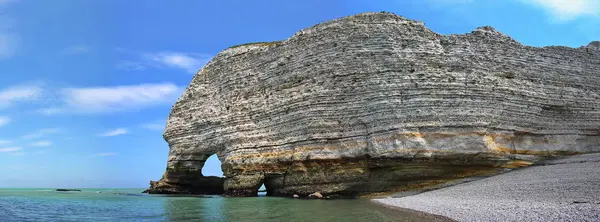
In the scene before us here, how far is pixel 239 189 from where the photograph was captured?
21078mm

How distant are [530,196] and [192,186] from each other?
2088cm

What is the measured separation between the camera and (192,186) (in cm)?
2762

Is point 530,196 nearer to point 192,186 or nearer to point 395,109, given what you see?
point 395,109

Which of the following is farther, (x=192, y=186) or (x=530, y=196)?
(x=192, y=186)

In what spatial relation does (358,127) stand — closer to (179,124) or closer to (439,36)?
(439,36)

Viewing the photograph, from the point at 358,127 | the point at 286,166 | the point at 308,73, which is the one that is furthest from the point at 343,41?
the point at 286,166

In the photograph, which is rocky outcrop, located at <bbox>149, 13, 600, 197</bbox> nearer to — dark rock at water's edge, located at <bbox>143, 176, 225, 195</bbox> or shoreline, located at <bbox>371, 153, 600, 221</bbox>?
shoreline, located at <bbox>371, 153, 600, 221</bbox>

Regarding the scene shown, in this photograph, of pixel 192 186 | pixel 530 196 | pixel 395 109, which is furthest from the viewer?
pixel 192 186

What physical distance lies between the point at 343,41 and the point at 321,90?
263 centimetres

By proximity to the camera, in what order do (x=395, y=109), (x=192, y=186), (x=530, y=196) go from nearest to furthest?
(x=530, y=196) → (x=395, y=109) → (x=192, y=186)

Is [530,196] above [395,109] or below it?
below

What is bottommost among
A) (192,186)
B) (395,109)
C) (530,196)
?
(530,196)

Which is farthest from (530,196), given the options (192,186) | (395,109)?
(192,186)

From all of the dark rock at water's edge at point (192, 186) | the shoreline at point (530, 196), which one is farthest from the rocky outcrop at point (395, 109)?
the dark rock at water's edge at point (192, 186)
